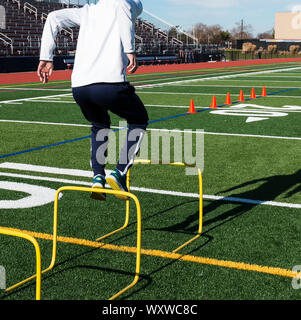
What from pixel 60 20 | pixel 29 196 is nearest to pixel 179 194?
pixel 29 196

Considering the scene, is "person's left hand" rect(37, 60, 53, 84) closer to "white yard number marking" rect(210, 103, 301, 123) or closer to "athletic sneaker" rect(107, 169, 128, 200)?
"athletic sneaker" rect(107, 169, 128, 200)

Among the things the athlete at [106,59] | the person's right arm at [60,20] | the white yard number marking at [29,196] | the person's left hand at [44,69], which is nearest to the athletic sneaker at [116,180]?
the athlete at [106,59]

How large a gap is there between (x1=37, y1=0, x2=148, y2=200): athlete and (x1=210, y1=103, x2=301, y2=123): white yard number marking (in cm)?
807

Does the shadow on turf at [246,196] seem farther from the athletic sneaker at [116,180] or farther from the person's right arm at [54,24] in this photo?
the person's right arm at [54,24]

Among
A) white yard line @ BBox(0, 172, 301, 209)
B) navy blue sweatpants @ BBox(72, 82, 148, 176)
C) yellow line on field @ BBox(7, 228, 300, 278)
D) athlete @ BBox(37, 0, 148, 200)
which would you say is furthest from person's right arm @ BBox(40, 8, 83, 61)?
white yard line @ BBox(0, 172, 301, 209)

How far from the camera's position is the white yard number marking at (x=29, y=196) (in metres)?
5.67

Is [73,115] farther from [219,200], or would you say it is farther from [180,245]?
[180,245]

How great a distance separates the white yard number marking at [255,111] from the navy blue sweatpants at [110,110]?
792 cm

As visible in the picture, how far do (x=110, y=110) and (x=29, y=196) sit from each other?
2074 mm

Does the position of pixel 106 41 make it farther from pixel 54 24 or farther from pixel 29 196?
pixel 29 196

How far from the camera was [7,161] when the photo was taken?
7.86m

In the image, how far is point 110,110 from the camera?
14.5ft
